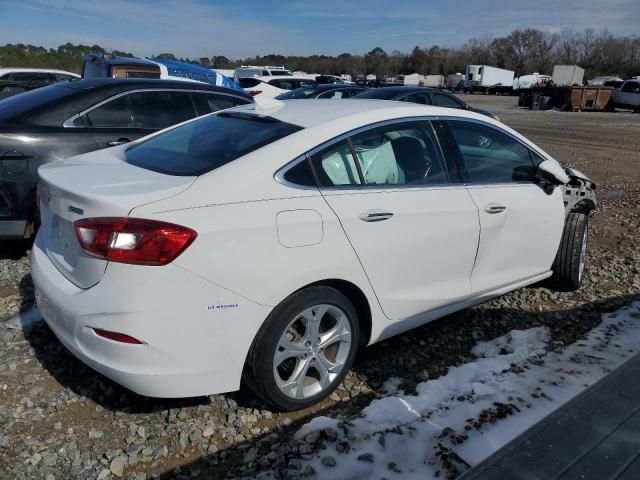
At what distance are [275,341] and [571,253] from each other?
293 cm

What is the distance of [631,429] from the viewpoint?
1.78 m

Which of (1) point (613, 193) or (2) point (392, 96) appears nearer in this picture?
(1) point (613, 193)

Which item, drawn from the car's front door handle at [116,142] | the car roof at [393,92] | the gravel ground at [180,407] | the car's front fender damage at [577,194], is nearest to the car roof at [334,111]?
the car's front fender damage at [577,194]

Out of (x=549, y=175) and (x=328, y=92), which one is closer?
(x=549, y=175)

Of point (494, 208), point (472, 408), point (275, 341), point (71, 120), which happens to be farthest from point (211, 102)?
point (472, 408)

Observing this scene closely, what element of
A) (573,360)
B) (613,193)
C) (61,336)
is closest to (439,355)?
(573,360)

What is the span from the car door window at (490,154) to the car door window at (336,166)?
92 cm

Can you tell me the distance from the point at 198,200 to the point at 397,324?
4.63 ft

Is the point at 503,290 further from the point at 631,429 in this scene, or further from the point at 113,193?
the point at 113,193

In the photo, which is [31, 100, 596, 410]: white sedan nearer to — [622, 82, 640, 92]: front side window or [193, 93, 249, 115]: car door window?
[193, 93, 249, 115]: car door window

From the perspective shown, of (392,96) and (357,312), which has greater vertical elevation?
(392,96)

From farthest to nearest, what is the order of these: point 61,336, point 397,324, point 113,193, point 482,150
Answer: point 482,150 → point 397,324 → point 61,336 → point 113,193

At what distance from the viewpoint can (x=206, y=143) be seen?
2939mm

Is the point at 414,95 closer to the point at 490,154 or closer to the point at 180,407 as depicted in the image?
the point at 490,154
